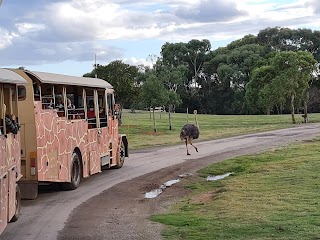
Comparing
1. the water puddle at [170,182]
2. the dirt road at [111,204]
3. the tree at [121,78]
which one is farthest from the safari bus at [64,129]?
the tree at [121,78]

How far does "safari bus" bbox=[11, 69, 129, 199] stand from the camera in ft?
49.5

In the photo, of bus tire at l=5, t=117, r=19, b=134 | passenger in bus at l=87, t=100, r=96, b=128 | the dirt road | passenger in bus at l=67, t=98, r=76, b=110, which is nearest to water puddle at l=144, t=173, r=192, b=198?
the dirt road

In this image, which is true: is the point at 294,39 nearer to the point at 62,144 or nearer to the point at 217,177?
the point at 217,177

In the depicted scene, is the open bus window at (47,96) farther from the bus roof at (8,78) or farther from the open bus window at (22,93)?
the bus roof at (8,78)

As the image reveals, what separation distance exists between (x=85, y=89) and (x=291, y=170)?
22.5 feet

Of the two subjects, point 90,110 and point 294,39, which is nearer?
point 90,110

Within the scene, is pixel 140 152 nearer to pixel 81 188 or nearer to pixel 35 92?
pixel 81 188

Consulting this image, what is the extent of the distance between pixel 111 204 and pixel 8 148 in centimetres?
429

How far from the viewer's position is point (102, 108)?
21.1 metres

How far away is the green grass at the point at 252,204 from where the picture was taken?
434 inches

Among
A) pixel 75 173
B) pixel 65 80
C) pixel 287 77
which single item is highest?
pixel 287 77

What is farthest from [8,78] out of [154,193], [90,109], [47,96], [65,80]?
[90,109]

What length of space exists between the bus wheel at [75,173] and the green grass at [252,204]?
3197mm

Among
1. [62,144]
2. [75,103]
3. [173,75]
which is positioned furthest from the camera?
[173,75]
